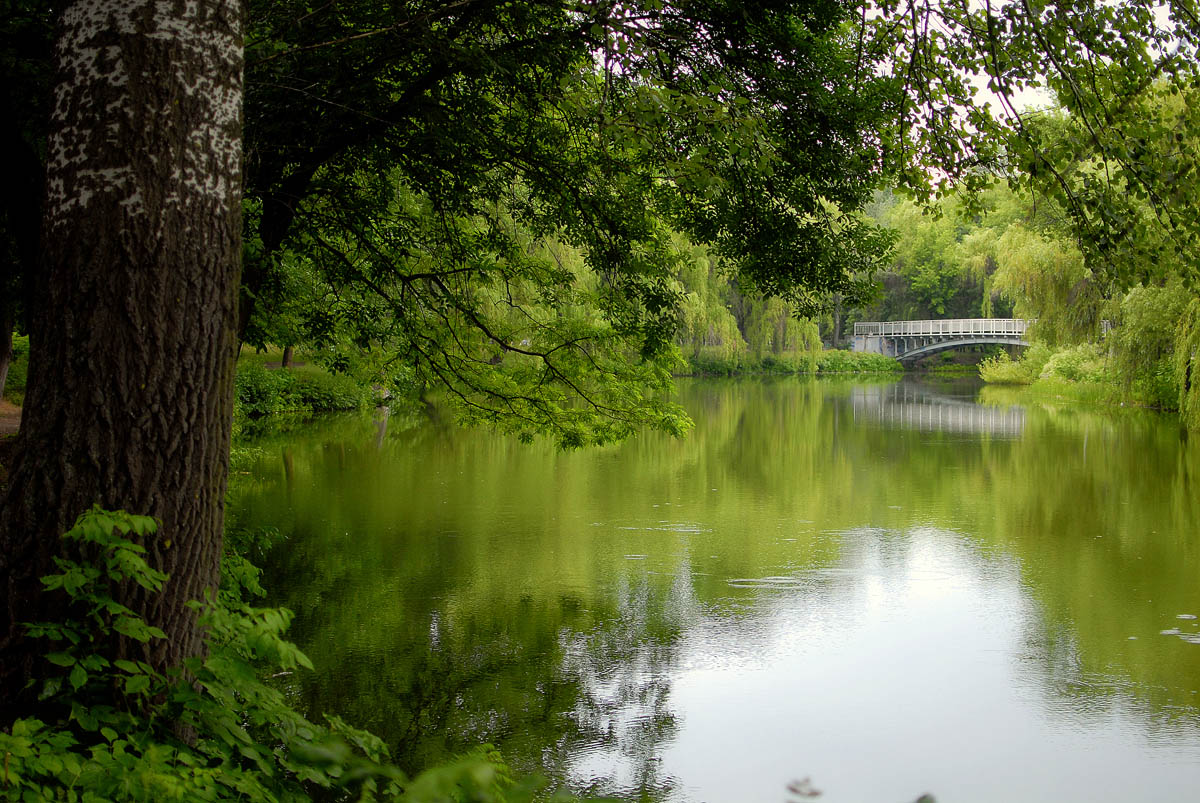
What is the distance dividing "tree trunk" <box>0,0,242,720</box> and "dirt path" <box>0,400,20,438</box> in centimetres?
987

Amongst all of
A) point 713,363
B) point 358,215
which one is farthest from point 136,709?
→ point 713,363

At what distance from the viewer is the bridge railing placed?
151 feet

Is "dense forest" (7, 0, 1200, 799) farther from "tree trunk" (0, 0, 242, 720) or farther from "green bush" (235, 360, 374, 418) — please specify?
"green bush" (235, 360, 374, 418)

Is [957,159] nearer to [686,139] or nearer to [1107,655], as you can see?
[686,139]

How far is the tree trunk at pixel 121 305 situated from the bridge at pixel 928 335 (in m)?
46.1

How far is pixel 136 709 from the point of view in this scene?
2.60 meters

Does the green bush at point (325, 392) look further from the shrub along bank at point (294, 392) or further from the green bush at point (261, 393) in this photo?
the green bush at point (261, 393)

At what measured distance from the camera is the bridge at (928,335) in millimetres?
46250

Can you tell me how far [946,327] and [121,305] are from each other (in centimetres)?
4991

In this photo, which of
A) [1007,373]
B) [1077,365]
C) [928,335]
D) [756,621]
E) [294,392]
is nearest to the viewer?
[756,621]

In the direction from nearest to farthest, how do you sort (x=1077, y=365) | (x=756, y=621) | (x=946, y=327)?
1. (x=756, y=621)
2. (x=1077, y=365)
3. (x=946, y=327)

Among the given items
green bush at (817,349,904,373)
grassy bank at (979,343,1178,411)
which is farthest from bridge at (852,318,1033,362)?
grassy bank at (979,343,1178,411)

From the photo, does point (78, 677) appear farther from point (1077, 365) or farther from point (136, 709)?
point (1077, 365)

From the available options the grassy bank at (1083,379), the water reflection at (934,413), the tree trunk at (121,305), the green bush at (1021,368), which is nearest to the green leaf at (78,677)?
the tree trunk at (121,305)
